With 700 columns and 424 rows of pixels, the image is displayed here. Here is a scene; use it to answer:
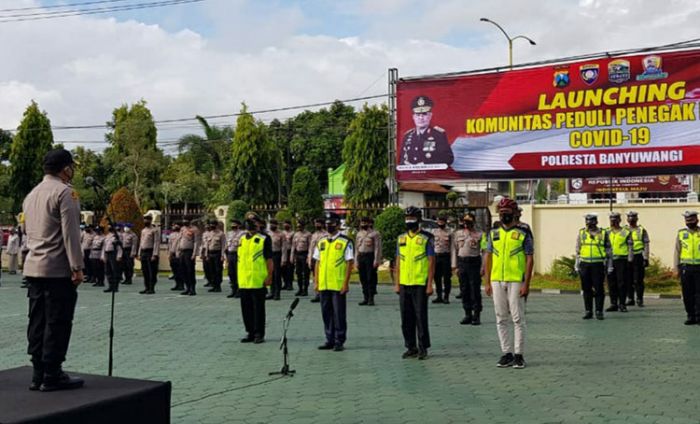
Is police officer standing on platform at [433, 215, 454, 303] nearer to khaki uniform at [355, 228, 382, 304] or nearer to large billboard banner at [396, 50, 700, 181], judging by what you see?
khaki uniform at [355, 228, 382, 304]

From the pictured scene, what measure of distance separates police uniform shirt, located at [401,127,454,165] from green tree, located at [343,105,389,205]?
2036 centimetres

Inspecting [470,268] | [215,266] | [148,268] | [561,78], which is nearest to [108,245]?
[148,268]

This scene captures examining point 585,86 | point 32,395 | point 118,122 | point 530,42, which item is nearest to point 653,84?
point 585,86

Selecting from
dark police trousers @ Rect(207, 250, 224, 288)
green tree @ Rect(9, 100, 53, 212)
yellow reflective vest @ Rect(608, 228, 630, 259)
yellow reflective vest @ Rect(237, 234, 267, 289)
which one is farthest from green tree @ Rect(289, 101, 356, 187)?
yellow reflective vest @ Rect(237, 234, 267, 289)

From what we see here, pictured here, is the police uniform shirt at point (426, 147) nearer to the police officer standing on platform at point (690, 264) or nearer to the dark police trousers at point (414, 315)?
the police officer standing on platform at point (690, 264)

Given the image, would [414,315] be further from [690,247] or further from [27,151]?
[27,151]

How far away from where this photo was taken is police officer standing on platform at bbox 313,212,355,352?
10141 millimetres

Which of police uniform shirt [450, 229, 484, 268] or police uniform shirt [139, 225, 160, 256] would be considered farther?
police uniform shirt [139, 225, 160, 256]

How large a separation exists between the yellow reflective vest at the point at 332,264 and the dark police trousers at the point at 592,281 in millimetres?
5352

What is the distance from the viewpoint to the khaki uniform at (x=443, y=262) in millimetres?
16766

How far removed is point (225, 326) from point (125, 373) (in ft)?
13.2

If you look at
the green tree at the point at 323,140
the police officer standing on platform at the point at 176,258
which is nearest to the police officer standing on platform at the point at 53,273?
the police officer standing on platform at the point at 176,258

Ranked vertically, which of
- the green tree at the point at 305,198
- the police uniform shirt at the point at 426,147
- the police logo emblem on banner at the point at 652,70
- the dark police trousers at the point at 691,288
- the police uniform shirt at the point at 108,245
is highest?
the police logo emblem on banner at the point at 652,70

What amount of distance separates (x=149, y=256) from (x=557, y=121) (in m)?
11.2
